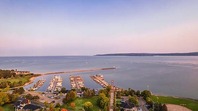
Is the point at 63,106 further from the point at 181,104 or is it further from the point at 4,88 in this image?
the point at 4,88

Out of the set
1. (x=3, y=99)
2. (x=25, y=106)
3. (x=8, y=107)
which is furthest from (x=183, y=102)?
(x=3, y=99)

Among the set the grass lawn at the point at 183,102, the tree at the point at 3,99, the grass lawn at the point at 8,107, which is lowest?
the grass lawn at the point at 183,102

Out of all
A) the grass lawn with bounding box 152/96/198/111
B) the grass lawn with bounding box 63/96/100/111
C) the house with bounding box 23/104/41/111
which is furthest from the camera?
the grass lawn with bounding box 152/96/198/111

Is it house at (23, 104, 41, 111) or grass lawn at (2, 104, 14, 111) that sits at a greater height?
house at (23, 104, 41, 111)

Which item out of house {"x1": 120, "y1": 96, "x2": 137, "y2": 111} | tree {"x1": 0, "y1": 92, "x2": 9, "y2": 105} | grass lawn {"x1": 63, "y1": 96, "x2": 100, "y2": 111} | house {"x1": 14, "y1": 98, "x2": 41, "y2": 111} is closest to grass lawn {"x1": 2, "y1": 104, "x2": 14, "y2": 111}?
tree {"x1": 0, "y1": 92, "x2": 9, "y2": 105}

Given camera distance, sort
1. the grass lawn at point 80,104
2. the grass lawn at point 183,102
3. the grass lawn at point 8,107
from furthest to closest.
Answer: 1. the grass lawn at point 183,102
2. the grass lawn at point 8,107
3. the grass lawn at point 80,104

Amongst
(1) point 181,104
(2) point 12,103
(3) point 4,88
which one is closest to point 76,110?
(2) point 12,103

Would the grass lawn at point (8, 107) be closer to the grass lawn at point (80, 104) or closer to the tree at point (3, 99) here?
the tree at point (3, 99)

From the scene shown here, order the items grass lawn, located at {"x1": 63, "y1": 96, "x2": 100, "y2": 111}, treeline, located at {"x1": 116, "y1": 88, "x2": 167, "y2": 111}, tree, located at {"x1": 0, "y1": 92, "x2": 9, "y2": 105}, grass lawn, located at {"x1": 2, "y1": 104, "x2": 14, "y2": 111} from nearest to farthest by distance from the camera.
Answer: treeline, located at {"x1": 116, "y1": 88, "x2": 167, "y2": 111}
grass lawn, located at {"x1": 63, "y1": 96, "x2": 100, "y2": 111}
grass lawn, located at {"x1": 2, "y1": 104, "x2": 14, "y2": 111}
tree, located at {"x1": 0, "y1": 92, "x2": 9, "y2": 105}

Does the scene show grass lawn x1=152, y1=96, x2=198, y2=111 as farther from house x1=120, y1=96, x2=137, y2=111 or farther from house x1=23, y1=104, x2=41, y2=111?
house x1=23, y1=104, x2=41, y2=111

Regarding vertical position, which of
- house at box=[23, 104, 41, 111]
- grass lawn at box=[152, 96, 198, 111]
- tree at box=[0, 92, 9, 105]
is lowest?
grass lawn at box=[152, 96, 198, 111]

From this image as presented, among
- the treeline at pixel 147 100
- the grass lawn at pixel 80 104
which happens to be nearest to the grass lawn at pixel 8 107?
the grass lawn at pixel 80 104
